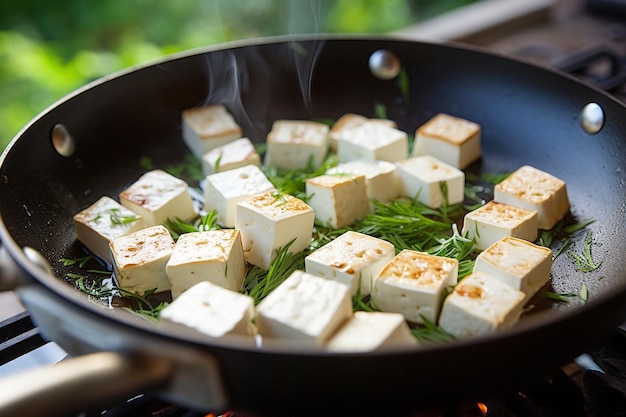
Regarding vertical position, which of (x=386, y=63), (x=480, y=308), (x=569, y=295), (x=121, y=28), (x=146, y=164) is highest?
(x=121, y=28)

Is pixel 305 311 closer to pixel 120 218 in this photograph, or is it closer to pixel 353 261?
pixel 353 261

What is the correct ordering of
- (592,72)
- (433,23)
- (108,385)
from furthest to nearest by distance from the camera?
(433,23) → (592,72) → (108,385)

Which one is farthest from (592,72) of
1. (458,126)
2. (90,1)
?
(90,1)

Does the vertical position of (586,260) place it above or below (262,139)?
below

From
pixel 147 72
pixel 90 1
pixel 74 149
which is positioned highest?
pixel 90 1

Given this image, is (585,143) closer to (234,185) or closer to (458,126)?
(458,126)

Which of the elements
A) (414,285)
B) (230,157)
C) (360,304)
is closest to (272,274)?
(360,304)

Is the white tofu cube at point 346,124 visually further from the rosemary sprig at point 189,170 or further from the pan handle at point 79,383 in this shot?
the pan handle at point 79,383
